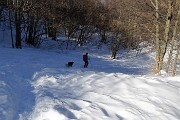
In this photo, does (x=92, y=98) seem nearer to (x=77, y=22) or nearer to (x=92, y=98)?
(x=92, y=98)

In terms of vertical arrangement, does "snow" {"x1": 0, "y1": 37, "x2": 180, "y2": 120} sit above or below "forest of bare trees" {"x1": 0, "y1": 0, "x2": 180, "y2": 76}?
below

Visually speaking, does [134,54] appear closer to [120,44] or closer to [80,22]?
[120,44]

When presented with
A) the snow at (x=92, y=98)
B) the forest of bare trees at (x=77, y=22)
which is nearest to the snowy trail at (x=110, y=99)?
the snow at (x=92, y=98)

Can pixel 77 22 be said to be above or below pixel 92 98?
above

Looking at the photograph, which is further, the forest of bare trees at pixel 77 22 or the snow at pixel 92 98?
the forest of bare trees at pixel 77 22

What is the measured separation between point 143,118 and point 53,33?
113 feet

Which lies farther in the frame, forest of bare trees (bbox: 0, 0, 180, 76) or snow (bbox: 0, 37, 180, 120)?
forest of bare trees (bbox: 0, 0, 180, 76)

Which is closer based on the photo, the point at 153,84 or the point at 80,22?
the point at 153,84

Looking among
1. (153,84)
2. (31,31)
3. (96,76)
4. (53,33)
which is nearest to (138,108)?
(153,84)

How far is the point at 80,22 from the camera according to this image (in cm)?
4575

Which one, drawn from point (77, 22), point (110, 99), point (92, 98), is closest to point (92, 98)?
point (92, 98)

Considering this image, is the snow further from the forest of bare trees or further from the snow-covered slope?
the forest of bare trees

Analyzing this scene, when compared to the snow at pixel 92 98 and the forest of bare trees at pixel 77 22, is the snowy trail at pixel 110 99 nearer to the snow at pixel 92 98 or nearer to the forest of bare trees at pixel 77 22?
the snow at pixel 92 98

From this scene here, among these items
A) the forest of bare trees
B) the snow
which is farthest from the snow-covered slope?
the forest of bare trees
